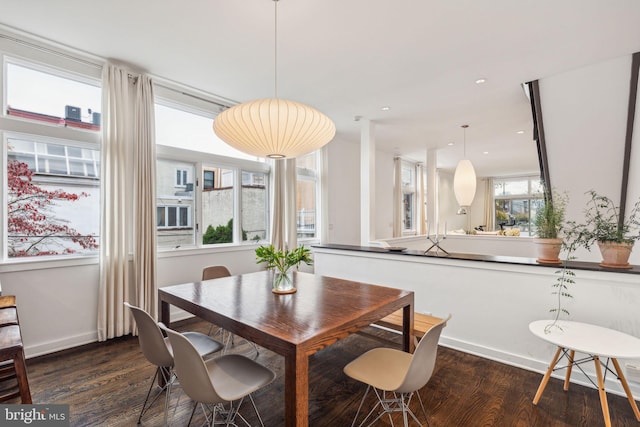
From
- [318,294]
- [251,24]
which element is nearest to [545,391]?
[318,294]

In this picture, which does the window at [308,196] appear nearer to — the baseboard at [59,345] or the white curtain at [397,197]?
the white curtain at [397,197]

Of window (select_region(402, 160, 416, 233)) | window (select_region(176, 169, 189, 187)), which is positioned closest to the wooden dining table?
window (select_region(176, 169, 189, 187))

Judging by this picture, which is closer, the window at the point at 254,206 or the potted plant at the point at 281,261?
the potted plant at the point at 281,261

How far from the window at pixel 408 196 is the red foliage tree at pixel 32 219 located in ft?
24.4

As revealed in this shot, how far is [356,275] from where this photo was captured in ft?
12.3

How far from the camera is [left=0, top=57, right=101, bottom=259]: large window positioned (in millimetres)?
2707

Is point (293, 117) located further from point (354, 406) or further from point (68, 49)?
point (68, 49)

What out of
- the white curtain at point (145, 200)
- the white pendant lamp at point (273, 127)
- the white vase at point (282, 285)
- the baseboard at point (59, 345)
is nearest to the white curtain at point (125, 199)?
the white curtain at point (145, 200)

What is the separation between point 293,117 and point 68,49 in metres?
2.59

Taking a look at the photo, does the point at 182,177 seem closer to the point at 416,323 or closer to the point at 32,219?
the point at 32,219

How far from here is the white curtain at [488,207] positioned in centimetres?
1166

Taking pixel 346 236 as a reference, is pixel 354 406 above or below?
below

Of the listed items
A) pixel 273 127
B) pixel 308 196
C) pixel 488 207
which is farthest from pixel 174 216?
pixel 488 207

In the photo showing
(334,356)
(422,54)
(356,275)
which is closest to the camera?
(334,356)
